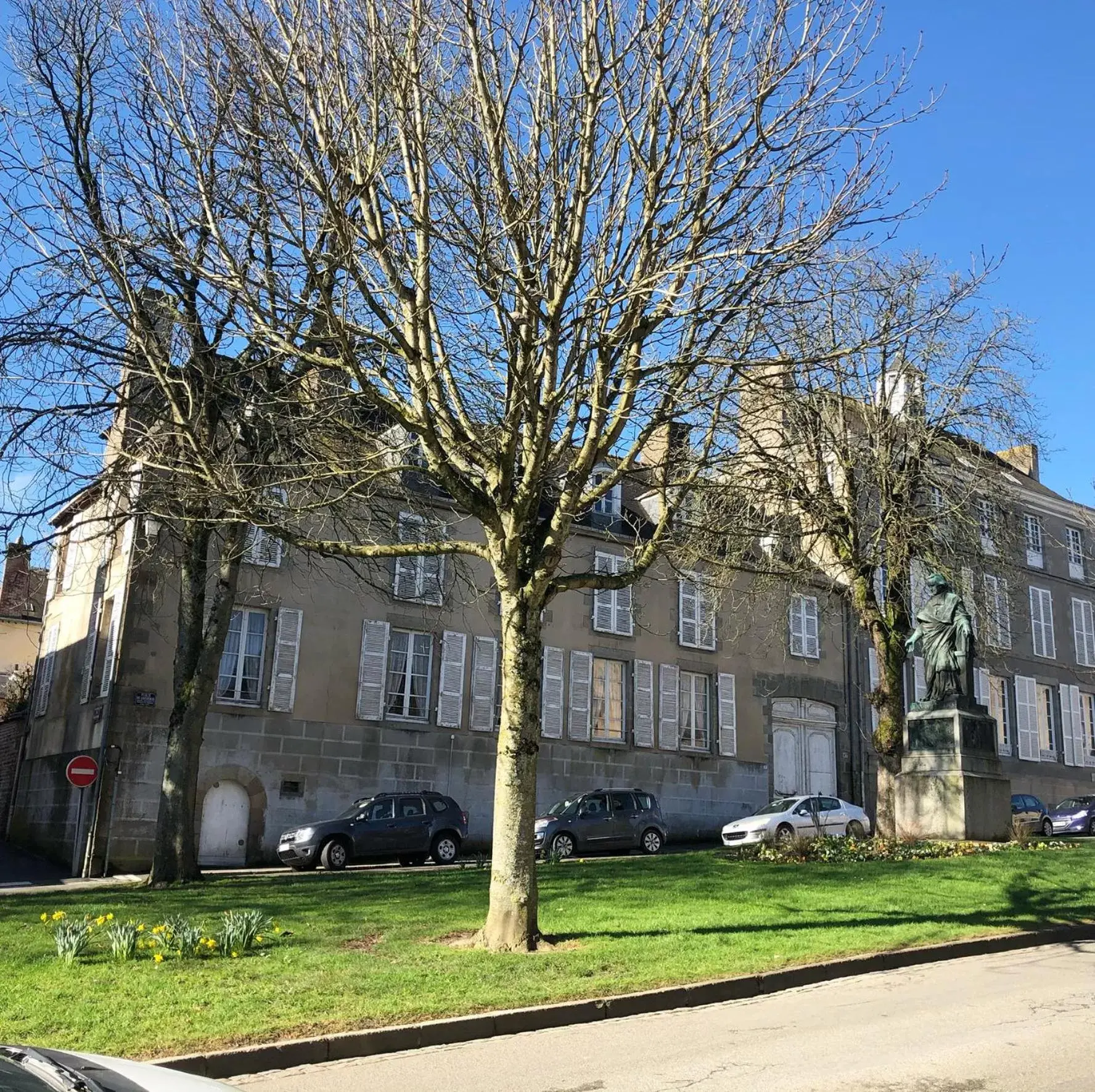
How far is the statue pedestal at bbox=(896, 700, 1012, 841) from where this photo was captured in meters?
15.9

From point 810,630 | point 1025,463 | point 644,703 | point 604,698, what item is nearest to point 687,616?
point 644,703

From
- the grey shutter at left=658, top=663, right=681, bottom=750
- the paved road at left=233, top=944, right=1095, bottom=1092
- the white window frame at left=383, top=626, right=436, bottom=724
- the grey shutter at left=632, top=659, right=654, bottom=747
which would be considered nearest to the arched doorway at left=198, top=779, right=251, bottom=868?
the white window frame at left=383, top=626, right=436, bottom=724

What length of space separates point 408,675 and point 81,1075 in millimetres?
20328

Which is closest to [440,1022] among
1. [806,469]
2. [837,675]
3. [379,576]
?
[806,469]

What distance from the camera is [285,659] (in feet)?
69.6

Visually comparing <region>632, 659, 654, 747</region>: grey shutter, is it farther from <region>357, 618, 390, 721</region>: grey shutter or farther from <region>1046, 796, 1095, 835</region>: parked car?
<region>1046, 796, 1095, 835</region>: parked car

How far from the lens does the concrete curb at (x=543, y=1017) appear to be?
5.86 m

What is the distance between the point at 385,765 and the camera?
2222 centimetres

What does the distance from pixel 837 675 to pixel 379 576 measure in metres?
13.8

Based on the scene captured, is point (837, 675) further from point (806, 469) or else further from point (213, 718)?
point (213, 718)

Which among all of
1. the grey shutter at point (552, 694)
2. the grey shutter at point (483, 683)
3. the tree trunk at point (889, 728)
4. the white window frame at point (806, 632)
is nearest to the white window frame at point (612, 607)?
the grey shutter at point (552, 694)

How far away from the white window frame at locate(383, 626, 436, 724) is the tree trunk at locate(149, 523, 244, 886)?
8.35 m

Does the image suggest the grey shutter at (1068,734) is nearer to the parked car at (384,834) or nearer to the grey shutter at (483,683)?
the grey shutter at (483,683)

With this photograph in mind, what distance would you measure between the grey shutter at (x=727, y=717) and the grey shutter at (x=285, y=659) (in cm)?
1116
